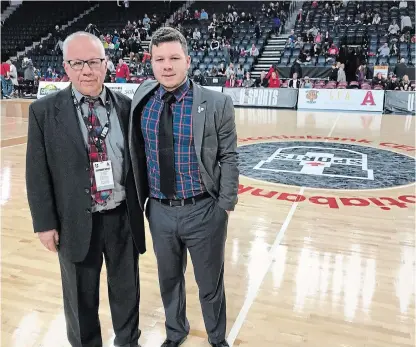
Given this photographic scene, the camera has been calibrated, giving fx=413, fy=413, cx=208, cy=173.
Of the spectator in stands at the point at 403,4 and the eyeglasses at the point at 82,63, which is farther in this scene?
the spectator in stands at the point at 403,4

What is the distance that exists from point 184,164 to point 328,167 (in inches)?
191

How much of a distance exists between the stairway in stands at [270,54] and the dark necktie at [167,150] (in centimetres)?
1587

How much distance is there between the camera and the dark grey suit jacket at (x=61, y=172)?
1933mm

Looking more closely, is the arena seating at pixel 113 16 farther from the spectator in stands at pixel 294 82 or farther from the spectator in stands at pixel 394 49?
the spectator in stands at pixel 394 49

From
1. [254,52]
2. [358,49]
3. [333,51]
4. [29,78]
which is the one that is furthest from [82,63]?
[29,78]

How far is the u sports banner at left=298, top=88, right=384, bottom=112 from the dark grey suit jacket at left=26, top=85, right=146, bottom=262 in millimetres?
12201

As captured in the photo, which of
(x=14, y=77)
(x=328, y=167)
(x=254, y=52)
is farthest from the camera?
(x=254, y=52)

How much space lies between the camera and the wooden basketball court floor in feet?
8.29

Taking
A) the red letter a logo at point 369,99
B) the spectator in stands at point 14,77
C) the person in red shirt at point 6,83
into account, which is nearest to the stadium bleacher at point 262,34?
the red letter a logo at point 369,99

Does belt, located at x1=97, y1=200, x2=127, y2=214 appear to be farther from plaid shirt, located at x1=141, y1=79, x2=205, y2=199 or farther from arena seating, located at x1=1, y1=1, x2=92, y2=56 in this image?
arena seating, located at x1=1, y1=1, x2=92, y2=56

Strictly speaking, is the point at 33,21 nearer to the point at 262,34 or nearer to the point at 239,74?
the point at 262,34

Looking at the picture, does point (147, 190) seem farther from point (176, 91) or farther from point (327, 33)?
point (327, 33)

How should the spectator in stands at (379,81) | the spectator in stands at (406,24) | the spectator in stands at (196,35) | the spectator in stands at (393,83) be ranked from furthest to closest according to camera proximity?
the spectator in stands at (196,35) → the spectator in stands at (406,24) → the spectator in stands at (379,81) → the spectator in stands at (393,83)

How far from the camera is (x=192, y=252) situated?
2.19 m
